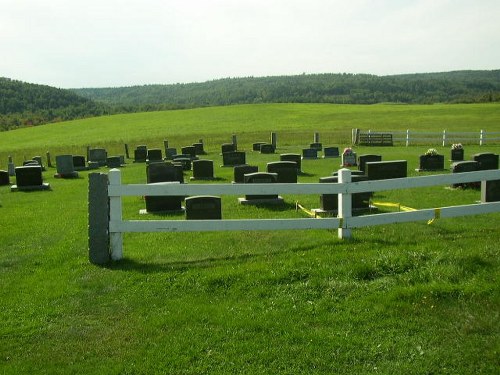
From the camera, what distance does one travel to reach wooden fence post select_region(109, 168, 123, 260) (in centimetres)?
843

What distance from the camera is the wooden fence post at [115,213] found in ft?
27.7

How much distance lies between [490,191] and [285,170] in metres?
6.42

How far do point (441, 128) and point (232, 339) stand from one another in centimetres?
5807

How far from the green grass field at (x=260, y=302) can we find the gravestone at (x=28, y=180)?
10.6 metres

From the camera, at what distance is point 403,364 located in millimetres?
5137

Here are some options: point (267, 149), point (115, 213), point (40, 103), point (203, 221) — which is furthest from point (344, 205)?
point (40, 103)

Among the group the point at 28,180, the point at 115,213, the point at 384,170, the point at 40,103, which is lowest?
the point at 28,180

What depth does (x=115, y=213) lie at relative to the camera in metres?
8.51

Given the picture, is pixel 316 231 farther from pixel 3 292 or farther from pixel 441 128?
pixel 441 128

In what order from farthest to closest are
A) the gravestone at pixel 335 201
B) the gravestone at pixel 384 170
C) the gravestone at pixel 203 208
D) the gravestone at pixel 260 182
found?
the gravestone at pixel 384 170, the gravestone at pixel 260 182, the gravestone at pixel 335 201, the gravestone at pixel 203 208

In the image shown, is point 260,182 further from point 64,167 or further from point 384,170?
point 64,167

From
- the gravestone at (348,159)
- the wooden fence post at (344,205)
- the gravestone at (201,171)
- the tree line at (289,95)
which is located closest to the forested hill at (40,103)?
the tree line at (289,95)

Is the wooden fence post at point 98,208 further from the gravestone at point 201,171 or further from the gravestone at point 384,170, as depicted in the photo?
the gravestone at point 201,171

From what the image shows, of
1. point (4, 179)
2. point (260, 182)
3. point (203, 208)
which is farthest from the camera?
point (4, 179)
